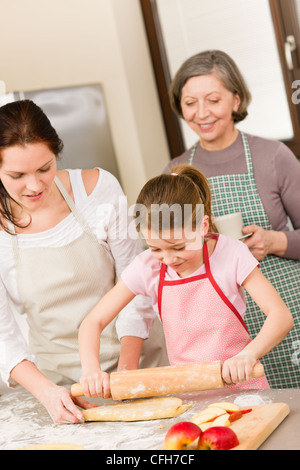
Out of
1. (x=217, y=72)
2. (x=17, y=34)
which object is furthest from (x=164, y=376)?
(x=17, y=34)

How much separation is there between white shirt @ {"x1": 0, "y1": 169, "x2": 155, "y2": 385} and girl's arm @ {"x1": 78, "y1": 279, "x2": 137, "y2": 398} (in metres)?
0.05

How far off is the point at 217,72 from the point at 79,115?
106 cm

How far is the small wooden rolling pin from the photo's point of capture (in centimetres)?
105

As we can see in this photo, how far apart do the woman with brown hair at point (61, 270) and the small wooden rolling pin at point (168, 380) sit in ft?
0.54

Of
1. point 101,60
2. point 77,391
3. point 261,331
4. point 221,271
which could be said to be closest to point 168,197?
point 221,271

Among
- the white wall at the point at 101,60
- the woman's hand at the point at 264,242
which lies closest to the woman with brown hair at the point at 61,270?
the woman's hand at the point at 264,242

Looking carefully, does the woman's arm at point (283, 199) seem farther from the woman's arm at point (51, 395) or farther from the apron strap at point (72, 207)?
the woman's arm at point (51, 395)

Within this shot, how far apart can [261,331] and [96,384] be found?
32 cm

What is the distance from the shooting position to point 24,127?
1183 mm

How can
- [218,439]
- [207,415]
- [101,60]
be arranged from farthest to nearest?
[101,60] < [207,415] < [218,439]

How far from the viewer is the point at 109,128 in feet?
8.38

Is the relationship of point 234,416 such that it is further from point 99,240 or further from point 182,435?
point 99,240
